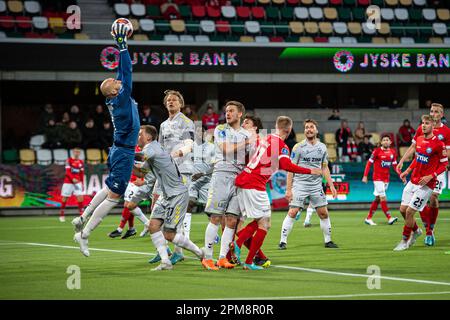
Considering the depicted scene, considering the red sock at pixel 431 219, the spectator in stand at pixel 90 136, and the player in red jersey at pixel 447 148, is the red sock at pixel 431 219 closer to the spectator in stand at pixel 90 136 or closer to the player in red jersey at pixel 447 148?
the player in red jersey at pixel 447 148

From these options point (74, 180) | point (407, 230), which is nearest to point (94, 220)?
point (407, 230)

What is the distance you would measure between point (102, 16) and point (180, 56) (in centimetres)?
377

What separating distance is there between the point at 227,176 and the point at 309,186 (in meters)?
4.51

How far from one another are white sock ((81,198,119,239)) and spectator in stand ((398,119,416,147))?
22279 millimetres

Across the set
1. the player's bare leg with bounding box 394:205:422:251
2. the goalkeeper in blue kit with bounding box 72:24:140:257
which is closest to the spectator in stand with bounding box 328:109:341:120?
the player's bare leg with bounding box 394:205:422:251

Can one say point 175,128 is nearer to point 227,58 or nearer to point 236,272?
point 236,272

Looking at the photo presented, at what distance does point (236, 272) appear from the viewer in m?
11.5

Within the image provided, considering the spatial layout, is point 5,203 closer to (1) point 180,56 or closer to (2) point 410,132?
(1) point 180,56

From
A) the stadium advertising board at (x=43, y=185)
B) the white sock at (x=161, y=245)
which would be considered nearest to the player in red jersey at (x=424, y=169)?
the white sock at (x=161, y=245)

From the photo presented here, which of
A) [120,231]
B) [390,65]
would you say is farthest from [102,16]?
[120,231]

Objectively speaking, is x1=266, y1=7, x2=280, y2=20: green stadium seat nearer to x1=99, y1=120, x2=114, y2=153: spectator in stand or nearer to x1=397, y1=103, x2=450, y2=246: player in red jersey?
x1=99, y1=120, x2=114, y2=153: spectator in stand

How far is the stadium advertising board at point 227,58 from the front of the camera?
103 feet

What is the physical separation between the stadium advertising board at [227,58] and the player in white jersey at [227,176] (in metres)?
20.2

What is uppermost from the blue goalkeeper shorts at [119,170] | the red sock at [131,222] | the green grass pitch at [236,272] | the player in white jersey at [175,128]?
the player in white jersey at [175,128]
